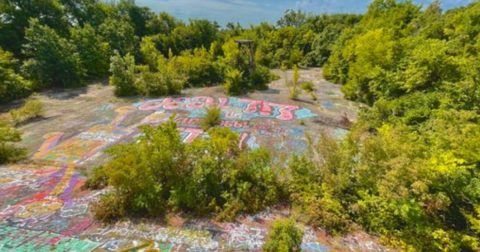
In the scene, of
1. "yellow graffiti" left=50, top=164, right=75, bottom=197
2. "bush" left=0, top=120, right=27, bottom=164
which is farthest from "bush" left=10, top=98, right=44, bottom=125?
"yellow graffiti" left=50, top=164, right=75, bottom=197

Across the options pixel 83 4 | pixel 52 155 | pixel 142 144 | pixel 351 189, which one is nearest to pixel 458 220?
pixel 351 189

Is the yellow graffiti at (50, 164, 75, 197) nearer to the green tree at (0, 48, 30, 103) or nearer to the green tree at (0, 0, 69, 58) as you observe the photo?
the green tree at (0, 48, 30, 103)

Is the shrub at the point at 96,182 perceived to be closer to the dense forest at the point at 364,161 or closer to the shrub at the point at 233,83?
the dense forest at the point at 364,161

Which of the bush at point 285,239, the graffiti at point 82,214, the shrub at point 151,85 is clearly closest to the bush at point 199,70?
the shrub at point 151,85

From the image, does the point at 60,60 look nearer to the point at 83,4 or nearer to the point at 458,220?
the point at 83,4

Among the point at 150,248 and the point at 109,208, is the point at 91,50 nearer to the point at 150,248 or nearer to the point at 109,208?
the point at 109,208

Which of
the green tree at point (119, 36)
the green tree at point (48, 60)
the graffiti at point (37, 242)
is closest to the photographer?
the graffiti at point (37, 242)
